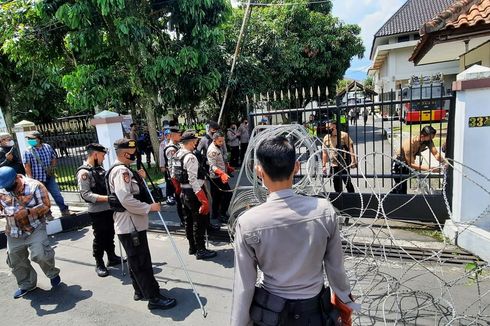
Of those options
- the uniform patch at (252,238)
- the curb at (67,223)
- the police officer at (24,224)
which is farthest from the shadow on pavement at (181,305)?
the curb at (67,223)

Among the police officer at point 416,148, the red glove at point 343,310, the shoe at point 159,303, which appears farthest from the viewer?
the police officer at point 416,148

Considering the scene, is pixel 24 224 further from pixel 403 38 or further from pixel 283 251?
pixel 403 38

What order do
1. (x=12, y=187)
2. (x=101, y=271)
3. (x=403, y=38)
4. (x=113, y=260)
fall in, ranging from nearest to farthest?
(x=12, y=187)
(x=101, y=271)
(x=113, y=260)
(x=403, y=38)

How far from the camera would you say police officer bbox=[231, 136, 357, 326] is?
162 centimetres

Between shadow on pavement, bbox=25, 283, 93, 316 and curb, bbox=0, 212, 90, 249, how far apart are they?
2287 millimetres

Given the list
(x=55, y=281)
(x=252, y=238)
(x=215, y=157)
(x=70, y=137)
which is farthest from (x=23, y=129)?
(x=252, y=238)

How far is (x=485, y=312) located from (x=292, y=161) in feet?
9.13

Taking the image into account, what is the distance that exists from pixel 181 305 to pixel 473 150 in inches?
151

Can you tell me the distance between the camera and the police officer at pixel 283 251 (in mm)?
1618

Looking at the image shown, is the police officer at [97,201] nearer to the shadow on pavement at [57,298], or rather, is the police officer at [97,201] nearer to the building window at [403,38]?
the shadow on pavement at [57,298]

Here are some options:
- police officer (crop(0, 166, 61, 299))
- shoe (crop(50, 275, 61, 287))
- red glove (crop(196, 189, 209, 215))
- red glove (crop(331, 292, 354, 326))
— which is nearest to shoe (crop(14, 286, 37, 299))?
police officer (crop(0, 166, 61, 299))

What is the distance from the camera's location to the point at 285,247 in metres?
1.63

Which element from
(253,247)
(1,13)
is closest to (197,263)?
(253,247)

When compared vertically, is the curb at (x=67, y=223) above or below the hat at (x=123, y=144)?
below
